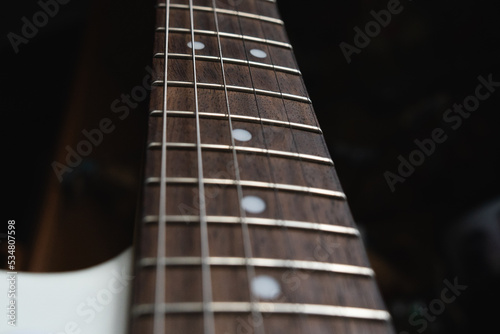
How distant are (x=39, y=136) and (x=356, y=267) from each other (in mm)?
985

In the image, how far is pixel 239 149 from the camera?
0.58 metres

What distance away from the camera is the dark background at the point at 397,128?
1.08 m

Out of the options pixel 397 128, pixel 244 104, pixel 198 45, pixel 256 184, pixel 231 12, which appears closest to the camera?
pixel 256 184

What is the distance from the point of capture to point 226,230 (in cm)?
49

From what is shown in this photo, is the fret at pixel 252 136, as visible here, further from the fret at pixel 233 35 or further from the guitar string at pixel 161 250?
the fret at pixel 233 35

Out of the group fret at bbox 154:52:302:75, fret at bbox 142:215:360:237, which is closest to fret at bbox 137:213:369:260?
fret at bbox 142:215:360:237

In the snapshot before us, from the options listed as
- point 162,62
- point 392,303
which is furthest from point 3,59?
point 392,303

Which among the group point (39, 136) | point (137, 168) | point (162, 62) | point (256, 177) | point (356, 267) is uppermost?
point (39, 136)

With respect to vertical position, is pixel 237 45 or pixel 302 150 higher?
pixel 237 45

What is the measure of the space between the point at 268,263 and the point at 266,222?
0.05m

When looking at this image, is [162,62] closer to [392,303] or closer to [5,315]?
[5,315]

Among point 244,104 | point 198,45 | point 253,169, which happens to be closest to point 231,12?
point 198,45

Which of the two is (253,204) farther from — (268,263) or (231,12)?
(231,12)

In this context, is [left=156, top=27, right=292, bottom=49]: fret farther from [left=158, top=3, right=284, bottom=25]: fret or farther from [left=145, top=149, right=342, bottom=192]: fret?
[left=145, top=149, right=342, bottom=192]: fret
